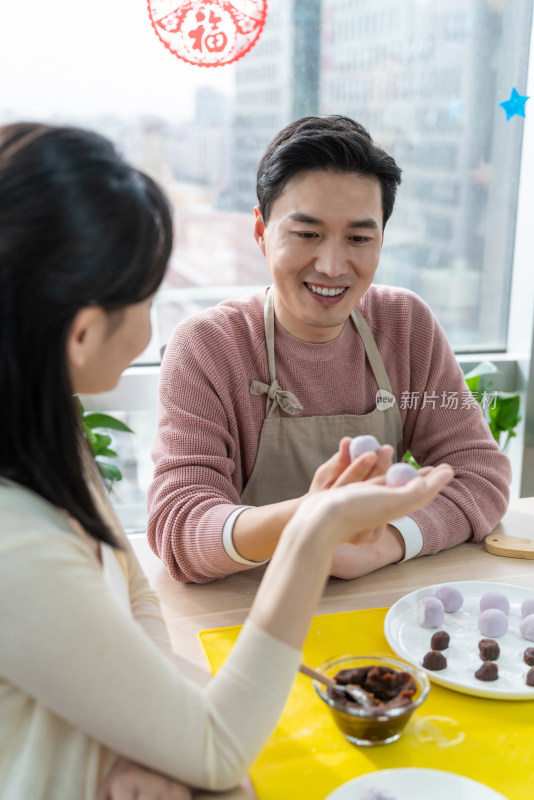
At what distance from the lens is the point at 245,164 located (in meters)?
2.65

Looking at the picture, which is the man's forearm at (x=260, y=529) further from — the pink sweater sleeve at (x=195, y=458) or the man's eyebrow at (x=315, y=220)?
the man's eyebrow at (x=315, y=220)

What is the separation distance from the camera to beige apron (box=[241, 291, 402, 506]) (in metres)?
1.62

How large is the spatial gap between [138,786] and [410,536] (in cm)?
74

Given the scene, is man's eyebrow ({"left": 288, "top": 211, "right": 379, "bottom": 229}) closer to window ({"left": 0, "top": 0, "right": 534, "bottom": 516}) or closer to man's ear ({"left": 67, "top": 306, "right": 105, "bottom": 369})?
man's ear ({"left": 67, "top": 306, "right": 105, "bottom": 369})

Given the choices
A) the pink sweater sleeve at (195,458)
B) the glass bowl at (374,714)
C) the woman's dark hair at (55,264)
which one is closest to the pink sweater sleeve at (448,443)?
the pink sweater sleeve at (195,458)

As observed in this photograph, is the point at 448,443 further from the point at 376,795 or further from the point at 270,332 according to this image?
the point at 376,795

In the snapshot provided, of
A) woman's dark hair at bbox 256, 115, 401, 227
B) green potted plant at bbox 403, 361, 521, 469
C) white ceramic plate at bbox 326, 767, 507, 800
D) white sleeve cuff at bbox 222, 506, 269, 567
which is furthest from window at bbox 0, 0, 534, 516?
white ceramic plate at bbox 326, 767, 507, 800

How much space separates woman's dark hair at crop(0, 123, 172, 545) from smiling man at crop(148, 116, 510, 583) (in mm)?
574

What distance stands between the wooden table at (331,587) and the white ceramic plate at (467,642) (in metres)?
0.07

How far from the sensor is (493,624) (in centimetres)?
109

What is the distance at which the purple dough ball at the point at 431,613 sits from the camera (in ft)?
3.68

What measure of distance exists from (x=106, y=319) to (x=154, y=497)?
2.34ft

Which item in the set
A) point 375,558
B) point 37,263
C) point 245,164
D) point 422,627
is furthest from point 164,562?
point 245,164

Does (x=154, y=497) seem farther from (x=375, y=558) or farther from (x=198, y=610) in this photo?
(x=375, y=558)
